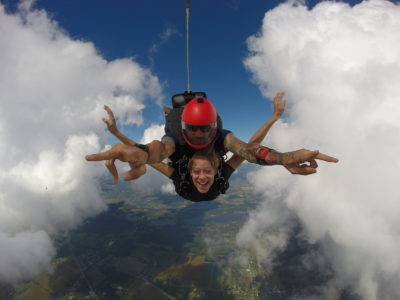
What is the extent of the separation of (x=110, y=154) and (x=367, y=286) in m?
222

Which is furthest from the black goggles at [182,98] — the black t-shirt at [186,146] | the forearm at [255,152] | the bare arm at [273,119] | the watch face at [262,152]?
the watch face at [262,152]

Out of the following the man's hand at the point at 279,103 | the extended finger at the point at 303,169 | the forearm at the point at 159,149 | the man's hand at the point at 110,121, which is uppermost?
the man's hand at the point at 279,103

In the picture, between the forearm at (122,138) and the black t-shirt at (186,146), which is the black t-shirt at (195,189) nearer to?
the black t-shirt at (186,146)

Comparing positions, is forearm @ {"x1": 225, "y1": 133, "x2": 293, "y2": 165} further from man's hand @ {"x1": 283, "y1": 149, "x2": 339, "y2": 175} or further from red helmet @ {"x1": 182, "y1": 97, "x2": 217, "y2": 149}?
red helmet @ {"x1": 182, "y1": 97, "x2": 217, "y2": 149}

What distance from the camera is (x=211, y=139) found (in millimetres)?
4656

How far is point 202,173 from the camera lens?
506 centimetres

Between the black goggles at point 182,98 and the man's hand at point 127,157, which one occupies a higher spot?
the black goggles at point 182,98

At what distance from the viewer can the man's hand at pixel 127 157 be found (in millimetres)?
2570

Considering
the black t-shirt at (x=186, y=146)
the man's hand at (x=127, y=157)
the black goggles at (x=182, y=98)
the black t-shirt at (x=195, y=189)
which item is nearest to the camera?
the man's hand at (x=127, y=157)

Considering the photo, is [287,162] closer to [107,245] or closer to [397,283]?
[107,245]

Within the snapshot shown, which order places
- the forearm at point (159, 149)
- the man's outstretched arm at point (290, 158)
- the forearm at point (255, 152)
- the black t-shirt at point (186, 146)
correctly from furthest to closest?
the black t-shirt at point (186, 146) → the forearm at point (159, 149) → the forearm at point (255, 152) → the man's outstretched arm at point (290, 158)

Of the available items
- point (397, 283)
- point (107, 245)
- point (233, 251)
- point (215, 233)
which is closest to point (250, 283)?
point (233, 251)

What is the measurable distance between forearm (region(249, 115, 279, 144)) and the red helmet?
853 millimetres

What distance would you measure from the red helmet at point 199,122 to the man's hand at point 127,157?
1.49 metres
